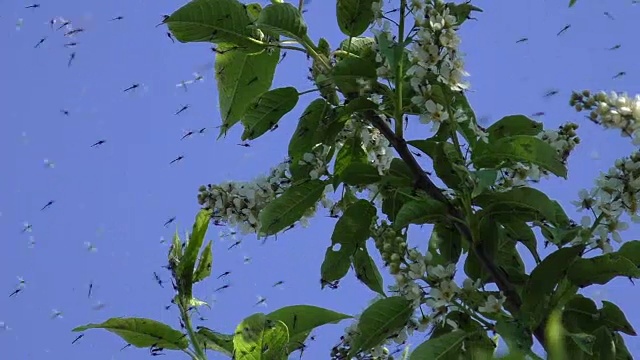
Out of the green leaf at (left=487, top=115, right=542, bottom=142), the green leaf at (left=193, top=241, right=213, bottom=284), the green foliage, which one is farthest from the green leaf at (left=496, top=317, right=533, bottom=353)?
the green leaf at (left=193, top=241, right=213, bottom=284)

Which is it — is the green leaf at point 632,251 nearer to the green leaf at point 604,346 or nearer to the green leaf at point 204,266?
the green leaf at point 604,346

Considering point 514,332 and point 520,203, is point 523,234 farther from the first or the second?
point 514,332

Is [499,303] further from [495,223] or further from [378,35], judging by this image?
[378,35]

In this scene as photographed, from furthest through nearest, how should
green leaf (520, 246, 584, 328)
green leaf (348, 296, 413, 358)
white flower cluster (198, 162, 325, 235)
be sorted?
white flower cluster (198, 162, 325, 235) < green leaf (348, 296, 413, 358) < green leaf (520, 246, 584, 328)

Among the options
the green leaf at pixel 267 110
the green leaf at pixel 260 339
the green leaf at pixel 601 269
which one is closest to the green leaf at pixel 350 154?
the green leaf at pixel 267 110

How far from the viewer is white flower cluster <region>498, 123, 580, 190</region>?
Result: 1673mm

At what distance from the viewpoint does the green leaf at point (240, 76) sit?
6.31 feet

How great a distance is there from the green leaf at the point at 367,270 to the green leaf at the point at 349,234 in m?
0.04

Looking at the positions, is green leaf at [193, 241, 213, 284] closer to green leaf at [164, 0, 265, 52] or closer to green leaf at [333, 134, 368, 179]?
green leaf at [333, 134, 368, 179]

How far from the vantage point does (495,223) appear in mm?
1591

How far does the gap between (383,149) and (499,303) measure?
16.9 inches

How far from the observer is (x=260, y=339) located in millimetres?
1565

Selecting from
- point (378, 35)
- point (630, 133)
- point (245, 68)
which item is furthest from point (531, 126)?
point (245, 68)

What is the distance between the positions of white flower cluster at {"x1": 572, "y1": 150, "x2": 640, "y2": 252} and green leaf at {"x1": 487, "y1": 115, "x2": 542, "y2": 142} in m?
0.27
